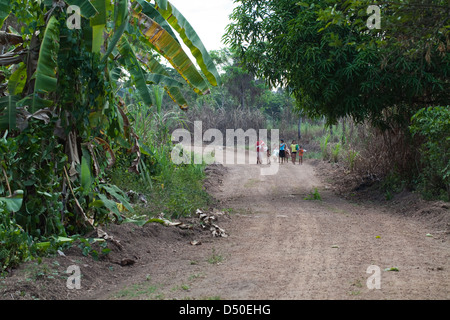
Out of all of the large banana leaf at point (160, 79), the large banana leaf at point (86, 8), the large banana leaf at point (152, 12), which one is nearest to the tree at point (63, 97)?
the large banana leaf at point (86, 8)

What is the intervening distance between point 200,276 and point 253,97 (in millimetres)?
42528

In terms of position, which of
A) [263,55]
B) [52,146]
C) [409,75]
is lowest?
[52,146]

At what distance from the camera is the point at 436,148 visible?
9.92m

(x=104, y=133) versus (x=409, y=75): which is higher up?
(x=409, y=75)

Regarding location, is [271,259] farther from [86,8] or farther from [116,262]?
[86,8]

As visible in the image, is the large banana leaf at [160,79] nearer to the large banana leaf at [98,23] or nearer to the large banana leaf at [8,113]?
the large banana leaf at [98,23]

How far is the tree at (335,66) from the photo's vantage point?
11250 mm

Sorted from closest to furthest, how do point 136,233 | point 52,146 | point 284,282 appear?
point 284,282
point 52,146
point 136,233

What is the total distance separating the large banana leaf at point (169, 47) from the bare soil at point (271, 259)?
265 cm

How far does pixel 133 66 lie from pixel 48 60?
145 centimetres

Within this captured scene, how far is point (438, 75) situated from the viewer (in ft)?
38.5

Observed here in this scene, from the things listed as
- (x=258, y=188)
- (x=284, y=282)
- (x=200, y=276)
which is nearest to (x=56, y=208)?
(x=200, y=276)

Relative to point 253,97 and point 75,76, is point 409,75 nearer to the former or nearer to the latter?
point 75,76

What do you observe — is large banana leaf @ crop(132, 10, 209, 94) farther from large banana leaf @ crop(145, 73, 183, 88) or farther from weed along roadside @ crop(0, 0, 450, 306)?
large banana leaf @ crop(145, 73, 183, 88)
